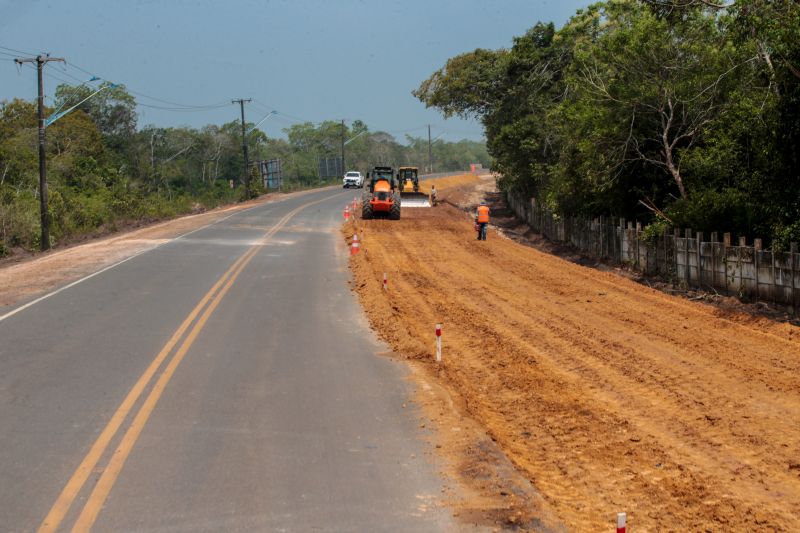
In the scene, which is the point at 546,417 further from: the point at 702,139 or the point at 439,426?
the point at 702,139

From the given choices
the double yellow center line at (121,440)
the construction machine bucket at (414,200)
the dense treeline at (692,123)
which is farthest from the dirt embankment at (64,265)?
the dense treeline at (692,123)

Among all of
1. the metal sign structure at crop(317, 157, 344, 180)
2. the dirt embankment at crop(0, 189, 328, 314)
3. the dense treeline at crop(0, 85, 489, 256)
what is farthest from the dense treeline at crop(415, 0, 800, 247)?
the metal sign structure at crop(317, 157, 344, 180)

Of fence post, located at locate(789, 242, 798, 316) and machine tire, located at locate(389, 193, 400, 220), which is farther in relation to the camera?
machine tire, located at locate(389, 193, 400, 220)

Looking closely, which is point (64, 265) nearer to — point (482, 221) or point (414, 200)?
point (482, 221)

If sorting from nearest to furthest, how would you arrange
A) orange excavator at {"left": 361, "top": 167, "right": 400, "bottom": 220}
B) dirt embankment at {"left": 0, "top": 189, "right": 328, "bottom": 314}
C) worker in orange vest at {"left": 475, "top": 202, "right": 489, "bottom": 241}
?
dirt embankment at {"left": 0, "top": 189, "right": 328, "bottom": 314} < worker in orange vest at {"left": 475, "top": 202, "right": 489, "bottom": 241} < orange excavator at {"left": 361, "top": 167, "right": 400, "bottom": 220}

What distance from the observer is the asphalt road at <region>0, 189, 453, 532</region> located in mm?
7273

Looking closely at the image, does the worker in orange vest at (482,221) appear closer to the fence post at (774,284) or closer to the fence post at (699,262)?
the fence post at (699,262)

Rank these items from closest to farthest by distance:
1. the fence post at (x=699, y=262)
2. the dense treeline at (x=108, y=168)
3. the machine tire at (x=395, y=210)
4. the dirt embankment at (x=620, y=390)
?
1. the dirt embankment at (x=620, y=390)
2. the fence post at (x=699, y=262)
3. the machine tire at (x=395, y=210)
4. the dense treeline at (x=108, y=168)

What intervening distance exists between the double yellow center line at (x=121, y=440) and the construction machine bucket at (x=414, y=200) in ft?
114

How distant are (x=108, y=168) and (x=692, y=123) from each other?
201ft

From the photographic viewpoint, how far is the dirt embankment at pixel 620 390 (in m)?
7.96

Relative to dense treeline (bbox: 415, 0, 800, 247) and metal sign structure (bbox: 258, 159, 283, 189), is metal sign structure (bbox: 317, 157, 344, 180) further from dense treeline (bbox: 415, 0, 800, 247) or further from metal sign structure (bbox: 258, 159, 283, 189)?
dense treeline (bbox: 415, 0, 800, 247)

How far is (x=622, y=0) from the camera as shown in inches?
1752

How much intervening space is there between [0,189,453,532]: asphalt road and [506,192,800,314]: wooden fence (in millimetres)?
9912
